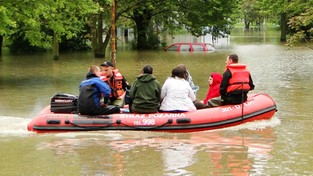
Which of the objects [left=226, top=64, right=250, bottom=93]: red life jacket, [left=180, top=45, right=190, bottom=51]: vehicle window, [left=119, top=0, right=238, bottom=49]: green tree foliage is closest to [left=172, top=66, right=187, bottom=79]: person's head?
[left=226, top=64, right=250, bottom=93]: red life jacket

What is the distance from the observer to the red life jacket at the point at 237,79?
12.4 metres

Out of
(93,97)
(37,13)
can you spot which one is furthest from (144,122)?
(37,13)

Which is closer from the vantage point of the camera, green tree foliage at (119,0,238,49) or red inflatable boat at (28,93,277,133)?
red inflatable boat at (28,93,277,133)

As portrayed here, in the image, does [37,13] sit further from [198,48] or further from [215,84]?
[198,48]

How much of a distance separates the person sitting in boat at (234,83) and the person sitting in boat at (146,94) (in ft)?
4.68

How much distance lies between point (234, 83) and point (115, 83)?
9.08 feet

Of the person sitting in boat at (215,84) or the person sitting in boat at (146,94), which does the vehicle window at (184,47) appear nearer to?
the person sitting in boat at (215,84)

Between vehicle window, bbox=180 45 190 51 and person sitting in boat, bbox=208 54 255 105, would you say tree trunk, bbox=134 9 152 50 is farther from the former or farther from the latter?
person sitting in boat, bbox=208 54 255 105

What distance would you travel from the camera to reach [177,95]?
12.2 m

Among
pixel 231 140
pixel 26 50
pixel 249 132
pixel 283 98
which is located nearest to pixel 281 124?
pixel 249 132

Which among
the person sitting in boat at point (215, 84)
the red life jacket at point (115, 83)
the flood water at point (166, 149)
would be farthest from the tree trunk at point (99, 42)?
the person sitting in boat at point (215, 84)

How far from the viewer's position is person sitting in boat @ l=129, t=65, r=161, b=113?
12.1 meters

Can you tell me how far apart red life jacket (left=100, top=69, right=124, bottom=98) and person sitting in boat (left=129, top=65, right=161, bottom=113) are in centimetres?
117

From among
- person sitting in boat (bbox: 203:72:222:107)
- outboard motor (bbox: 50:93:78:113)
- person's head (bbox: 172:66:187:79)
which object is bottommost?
outboard motor (bbox: 50:93:78:113)
